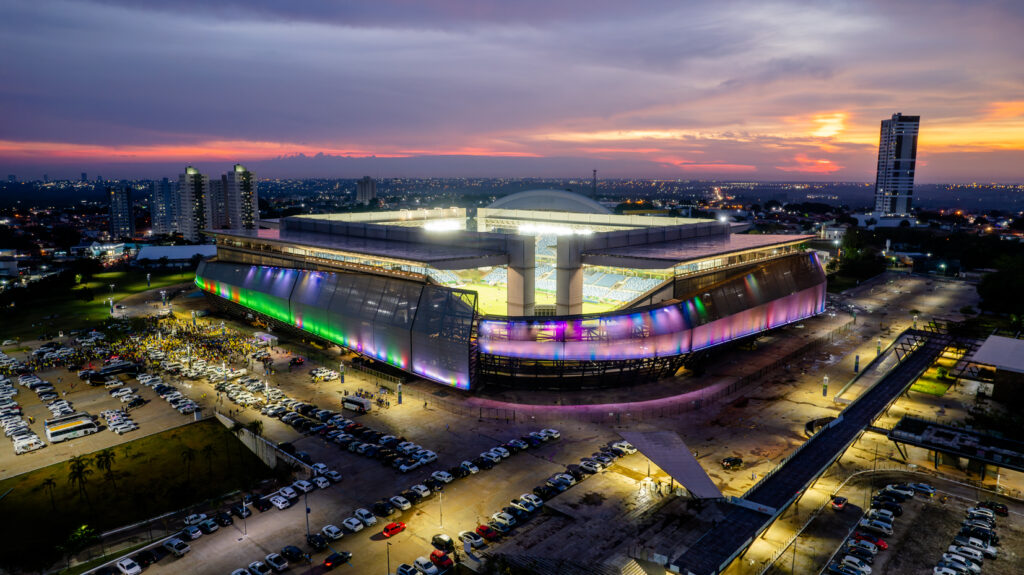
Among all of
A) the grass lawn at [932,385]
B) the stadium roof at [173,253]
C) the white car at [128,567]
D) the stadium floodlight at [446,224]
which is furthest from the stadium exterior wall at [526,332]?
the stadium roof at [173,253]

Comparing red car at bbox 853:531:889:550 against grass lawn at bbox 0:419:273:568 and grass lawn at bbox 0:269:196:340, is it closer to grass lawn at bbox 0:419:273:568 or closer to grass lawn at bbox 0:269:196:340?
grass lawn at bbox 0:419:273:568

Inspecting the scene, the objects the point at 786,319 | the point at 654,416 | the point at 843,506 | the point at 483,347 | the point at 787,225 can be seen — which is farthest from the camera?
the point at 787,225

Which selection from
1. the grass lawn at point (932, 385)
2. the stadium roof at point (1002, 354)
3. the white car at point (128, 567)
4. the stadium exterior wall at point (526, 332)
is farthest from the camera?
the grass lawn at point (932, 385)

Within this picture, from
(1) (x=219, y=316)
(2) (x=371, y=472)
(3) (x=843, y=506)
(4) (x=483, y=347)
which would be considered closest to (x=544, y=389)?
(4) (x=483, y=347)

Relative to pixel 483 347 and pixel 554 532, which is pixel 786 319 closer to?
pixel 483 347

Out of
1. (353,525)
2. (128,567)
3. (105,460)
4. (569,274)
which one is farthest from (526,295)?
(128,567)

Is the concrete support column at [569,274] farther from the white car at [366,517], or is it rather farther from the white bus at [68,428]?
the white bus at [68,428]

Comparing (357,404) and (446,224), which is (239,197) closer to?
(446,224)
